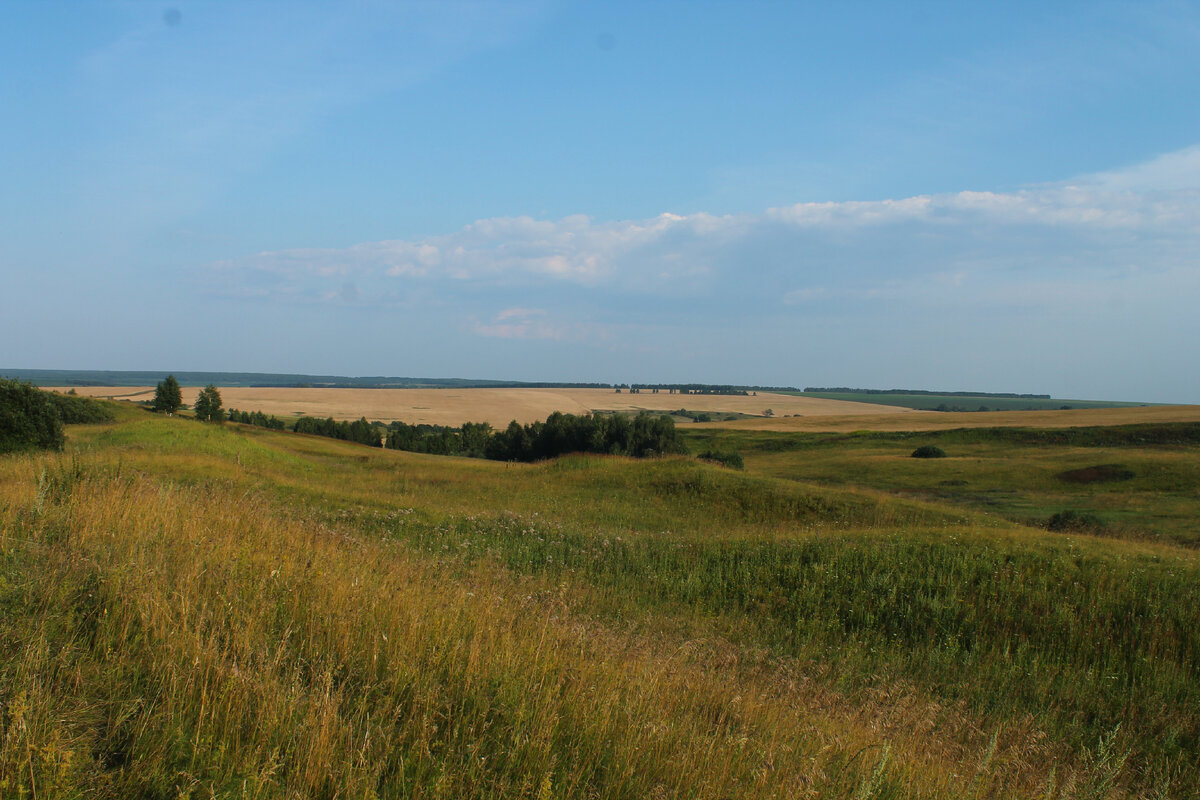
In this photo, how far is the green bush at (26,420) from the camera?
1881 centimetres

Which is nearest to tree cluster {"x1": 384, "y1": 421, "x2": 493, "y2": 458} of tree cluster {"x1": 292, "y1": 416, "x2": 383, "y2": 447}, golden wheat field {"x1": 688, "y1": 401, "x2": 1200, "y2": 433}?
tree cluster {"x1": 292, "y1": 416, "x2": 383, "y2": 447}

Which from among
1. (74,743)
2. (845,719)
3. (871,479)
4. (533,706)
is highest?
(74,743)

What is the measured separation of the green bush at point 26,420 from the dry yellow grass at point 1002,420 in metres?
76.2

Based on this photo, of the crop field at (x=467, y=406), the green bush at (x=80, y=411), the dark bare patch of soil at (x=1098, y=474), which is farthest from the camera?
the crop field at (x=467, y=406)

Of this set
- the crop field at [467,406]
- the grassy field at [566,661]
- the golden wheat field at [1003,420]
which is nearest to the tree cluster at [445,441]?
the crop field at [467,406]

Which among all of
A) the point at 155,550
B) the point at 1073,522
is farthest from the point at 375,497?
the point at 1073,522

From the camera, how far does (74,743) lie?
2.69 metres

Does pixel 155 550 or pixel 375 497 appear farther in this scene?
pixel 375 497

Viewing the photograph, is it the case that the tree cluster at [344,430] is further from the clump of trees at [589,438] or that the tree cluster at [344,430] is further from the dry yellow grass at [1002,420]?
the dry yellow grass at [1002,420]

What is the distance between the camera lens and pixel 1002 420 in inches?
3312

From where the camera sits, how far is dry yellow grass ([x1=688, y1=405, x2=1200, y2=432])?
6781 centimetres

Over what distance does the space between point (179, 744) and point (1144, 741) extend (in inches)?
331

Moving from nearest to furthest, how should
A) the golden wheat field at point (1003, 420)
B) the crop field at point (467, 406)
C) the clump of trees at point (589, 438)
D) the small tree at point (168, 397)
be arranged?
the clump of trees at point (589, 438)
the small tree at point (168, 397)
the golden wheat field at point (1003, 420)
the crop field at point (467, 406)

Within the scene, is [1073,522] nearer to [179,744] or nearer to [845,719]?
[845,719]
